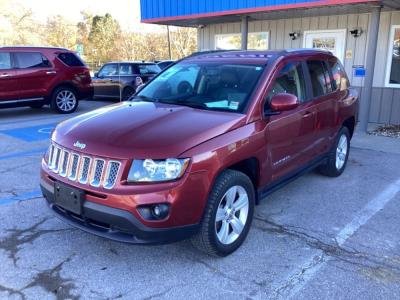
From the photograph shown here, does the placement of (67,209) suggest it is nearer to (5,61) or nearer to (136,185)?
(136,185)

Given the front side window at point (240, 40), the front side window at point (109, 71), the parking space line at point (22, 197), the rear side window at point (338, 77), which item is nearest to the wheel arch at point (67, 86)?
the front side window at point (109, 71)

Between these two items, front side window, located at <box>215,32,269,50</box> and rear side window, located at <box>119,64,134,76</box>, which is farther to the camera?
rear side window, located at <box>119,64,134,76</box>

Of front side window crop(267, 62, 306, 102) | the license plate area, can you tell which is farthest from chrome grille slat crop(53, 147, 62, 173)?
front side window crop(267, 62, 306, 102)

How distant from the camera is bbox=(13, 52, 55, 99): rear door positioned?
10.7 meters

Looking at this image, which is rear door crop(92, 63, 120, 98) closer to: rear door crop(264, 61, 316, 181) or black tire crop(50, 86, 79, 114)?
black tire crop(50, 86, 79, 114)

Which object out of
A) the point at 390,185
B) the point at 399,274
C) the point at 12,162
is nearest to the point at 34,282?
the point at 399,274

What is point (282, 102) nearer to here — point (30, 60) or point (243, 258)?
point (243, 258)

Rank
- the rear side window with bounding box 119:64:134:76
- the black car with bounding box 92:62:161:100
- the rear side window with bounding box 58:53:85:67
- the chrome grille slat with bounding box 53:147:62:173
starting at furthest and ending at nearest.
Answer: the rear side window with bounding box 119:64:134:76 < the black car with bounding box 92:62:161:100 < the rear side window with bounding box 58:53:85:67 < the chrome grille slat with bounding box 53:147:62:173

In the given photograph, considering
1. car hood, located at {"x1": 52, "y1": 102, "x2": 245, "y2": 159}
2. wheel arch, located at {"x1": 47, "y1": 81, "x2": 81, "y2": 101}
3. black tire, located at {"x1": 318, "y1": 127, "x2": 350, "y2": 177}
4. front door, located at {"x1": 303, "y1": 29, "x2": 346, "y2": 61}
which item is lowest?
black tire, located at {"x1": 318, "y1": 127, "x2": 350, "y2": 177}

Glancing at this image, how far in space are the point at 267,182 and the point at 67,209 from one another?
1.90m

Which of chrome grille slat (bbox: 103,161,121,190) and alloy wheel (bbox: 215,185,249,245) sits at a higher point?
chrome grille slat (bbox: 103,161,121,190)

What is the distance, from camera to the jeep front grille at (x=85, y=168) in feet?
9.98

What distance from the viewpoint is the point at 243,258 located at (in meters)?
3.53

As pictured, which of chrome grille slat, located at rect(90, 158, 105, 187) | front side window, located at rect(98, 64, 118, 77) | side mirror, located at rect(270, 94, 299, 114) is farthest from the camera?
front side window, located at rect(98, 64, 118, 77)
